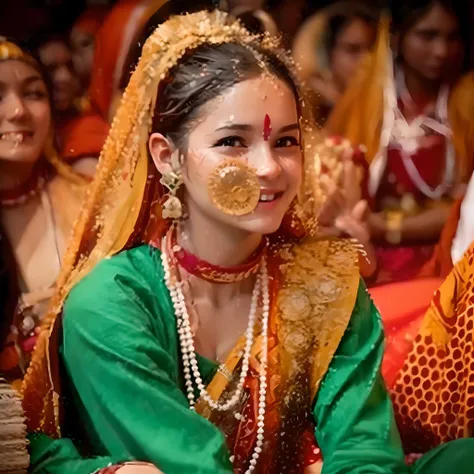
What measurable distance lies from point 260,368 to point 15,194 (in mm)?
415

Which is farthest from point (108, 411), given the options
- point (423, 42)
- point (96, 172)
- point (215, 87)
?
point (423, 42)

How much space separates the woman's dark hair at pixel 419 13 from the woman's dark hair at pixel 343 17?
3 centimetres

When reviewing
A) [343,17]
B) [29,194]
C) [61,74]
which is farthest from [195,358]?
[343,17]

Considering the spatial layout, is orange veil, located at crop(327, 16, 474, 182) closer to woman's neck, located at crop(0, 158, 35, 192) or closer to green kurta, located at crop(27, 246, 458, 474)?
green kurta, located at crop(27, 246, 458, 474)

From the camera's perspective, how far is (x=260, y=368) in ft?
3.49

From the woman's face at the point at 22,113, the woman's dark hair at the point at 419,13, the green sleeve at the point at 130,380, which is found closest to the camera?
the green sleeve at the point at 130,380

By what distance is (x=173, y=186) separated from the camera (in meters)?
1.04

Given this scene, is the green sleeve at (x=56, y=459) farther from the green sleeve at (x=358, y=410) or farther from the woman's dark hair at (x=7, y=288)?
the green sleeve at (x=358, y=410)

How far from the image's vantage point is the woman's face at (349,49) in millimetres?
1156

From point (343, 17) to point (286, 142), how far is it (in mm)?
258

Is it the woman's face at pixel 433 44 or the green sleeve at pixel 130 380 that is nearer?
the green sleeve at pixel 130 380

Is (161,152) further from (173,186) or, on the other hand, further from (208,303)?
(208,303)

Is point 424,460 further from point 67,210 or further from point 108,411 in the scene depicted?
point 67,210

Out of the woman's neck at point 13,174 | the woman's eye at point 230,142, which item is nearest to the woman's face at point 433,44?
the woman's eye at point 230,142
